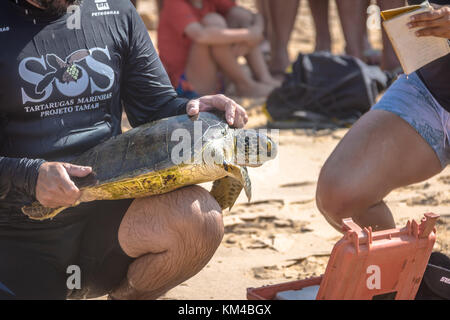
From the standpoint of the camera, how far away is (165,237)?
5.83 feet

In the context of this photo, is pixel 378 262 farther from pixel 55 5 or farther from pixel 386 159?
pixel 55 5

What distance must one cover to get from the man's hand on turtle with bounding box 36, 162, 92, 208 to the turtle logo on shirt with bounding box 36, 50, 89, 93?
26 centimetres

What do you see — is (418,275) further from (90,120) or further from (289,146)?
(289,146)

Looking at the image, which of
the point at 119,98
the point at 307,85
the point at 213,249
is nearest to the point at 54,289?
the point at 213,249

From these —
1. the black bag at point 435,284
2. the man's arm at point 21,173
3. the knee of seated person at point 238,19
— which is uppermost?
the knee of seated person at point 238,19

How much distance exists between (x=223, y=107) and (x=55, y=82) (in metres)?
0.52

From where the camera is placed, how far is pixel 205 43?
4.70m

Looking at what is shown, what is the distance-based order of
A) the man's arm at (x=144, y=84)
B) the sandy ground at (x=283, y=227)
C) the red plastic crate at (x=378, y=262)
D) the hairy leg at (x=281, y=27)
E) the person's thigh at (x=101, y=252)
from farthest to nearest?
1. the hairy leg at (x=281, y=27)
2. the sandy ground at (x=283, y=227)
3. the man's arm at (x=144, y=84)
4. the person's thigh at (x=101, y=252)
5. the red plastic crate at (x=378, y=262)

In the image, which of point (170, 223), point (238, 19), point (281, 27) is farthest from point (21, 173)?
point (281, 27)

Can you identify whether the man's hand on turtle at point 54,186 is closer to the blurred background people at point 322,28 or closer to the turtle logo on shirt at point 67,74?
the turtle logo on shirt at point 67,74

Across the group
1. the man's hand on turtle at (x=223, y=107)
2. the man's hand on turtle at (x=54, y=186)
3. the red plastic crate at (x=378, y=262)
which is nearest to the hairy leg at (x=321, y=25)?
the man's hand on turtle at (x=223, y=107)

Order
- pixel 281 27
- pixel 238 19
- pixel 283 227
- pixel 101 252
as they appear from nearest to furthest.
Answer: pixel 101 252
pixel 283 227
pixel 238 19
pixel 281 27

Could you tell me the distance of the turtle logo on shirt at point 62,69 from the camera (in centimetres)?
176

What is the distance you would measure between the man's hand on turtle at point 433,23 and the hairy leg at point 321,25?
12.9 feet
